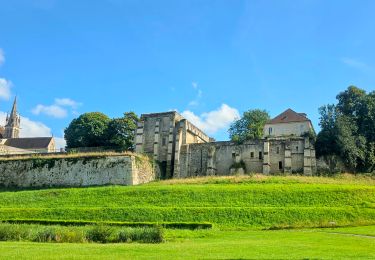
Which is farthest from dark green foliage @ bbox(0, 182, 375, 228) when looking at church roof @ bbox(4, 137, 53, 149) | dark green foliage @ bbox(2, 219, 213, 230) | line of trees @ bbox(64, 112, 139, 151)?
church roof @ bbox(4, 137, 53, 149)

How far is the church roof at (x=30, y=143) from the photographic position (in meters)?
83.6

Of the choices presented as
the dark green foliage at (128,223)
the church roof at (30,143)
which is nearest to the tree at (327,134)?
the dark green foliage at (128,223)

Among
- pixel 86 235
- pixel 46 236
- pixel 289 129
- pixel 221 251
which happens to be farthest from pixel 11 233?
pixel 289 129

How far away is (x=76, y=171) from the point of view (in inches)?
1993

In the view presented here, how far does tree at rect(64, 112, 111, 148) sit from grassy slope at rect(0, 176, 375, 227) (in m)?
25.9

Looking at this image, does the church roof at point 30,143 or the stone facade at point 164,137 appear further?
the church roof at point 30,143

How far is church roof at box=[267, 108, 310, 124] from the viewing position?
5862 cm

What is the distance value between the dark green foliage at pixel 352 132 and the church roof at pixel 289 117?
615cm

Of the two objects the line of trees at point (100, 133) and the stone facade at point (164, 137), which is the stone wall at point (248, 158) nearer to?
the stone facade at point (164, 137)

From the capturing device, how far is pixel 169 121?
5841 centimetres

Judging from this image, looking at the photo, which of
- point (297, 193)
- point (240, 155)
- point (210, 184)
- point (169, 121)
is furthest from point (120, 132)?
point (297, 193)

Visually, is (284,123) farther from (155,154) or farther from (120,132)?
(120,132)

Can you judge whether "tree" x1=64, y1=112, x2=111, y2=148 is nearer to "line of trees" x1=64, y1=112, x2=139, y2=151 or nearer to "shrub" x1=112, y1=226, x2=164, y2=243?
"line of trees" x1=64, y1=112, x2=139, y2=151

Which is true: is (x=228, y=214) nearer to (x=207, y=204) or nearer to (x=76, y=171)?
(x=207, y=204)
